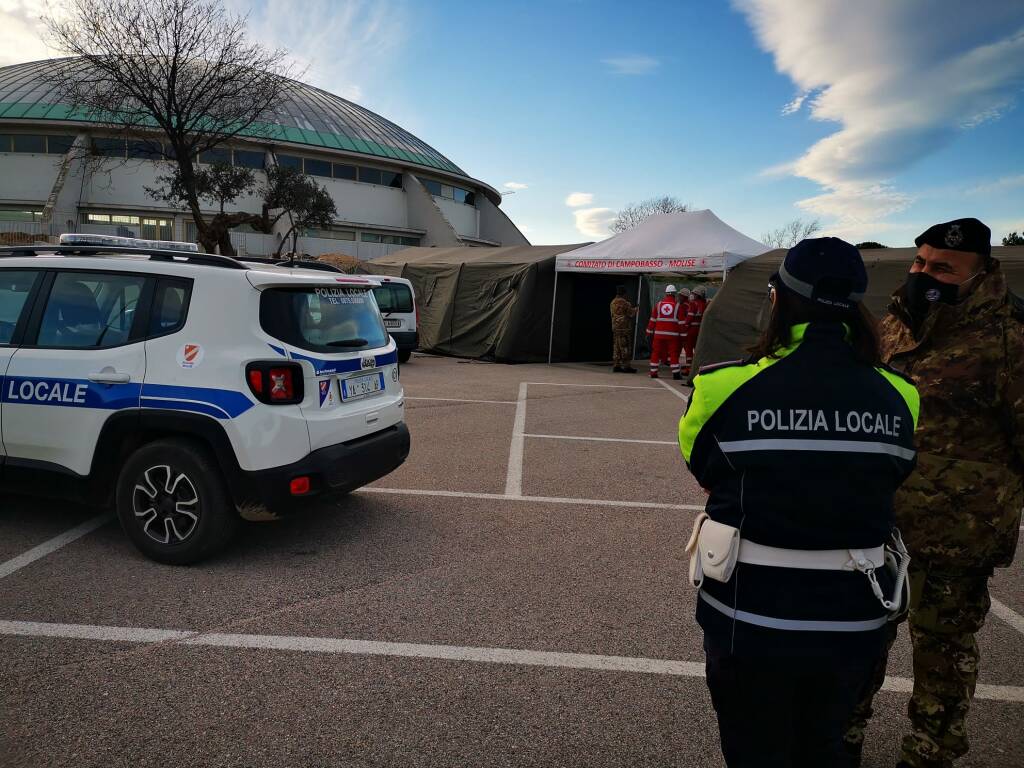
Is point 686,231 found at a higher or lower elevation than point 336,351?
higher

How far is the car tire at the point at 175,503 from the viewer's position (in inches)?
147

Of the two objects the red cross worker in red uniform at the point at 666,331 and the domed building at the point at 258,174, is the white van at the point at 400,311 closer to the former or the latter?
the red cross worker in red uniform at the point at 666,331

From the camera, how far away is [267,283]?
377cm

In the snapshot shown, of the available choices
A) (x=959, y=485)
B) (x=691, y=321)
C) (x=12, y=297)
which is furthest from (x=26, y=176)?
(x=959, y=485)

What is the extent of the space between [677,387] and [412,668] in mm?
10719

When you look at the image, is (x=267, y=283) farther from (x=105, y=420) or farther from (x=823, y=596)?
(x=823, y=596)

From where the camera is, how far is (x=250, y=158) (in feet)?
148

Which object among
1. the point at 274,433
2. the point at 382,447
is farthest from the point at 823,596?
the point at 382,447

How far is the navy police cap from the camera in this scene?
1588mm

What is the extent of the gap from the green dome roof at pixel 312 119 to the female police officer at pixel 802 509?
43.8 meters

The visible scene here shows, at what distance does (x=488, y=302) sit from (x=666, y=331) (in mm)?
4504

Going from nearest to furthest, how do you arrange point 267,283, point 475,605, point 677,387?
point 475,605
point 267,283
point 677,387

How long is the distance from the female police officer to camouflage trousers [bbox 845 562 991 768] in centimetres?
75

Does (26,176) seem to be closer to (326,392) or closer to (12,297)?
(12,297)
